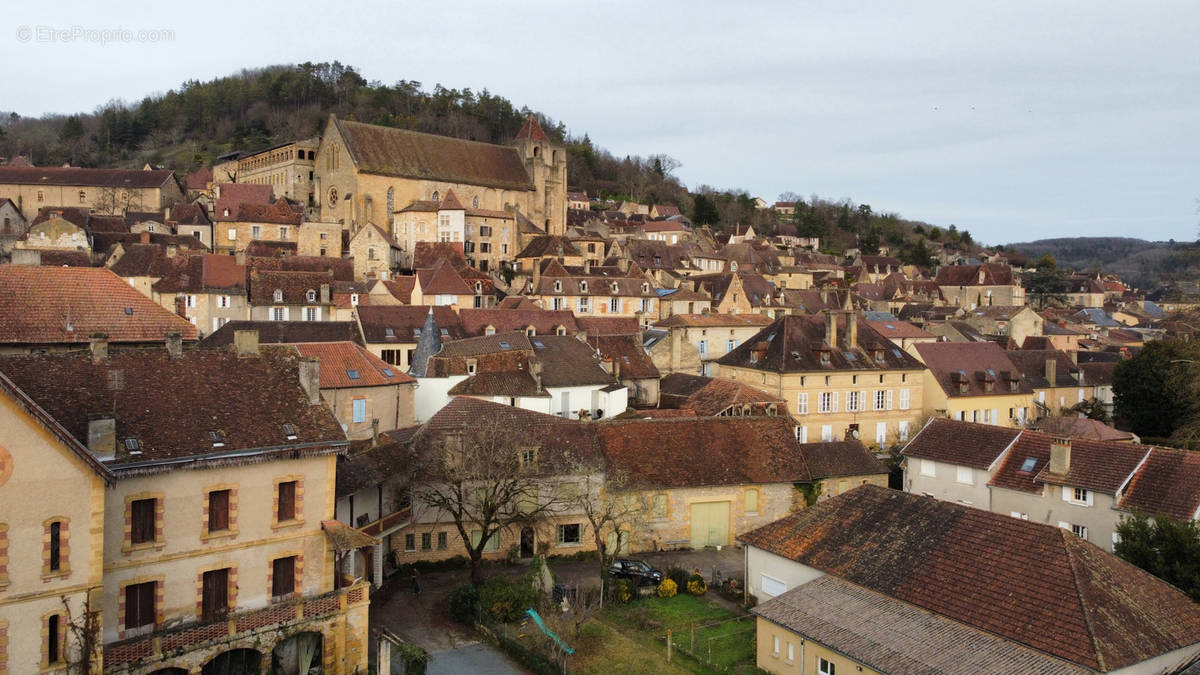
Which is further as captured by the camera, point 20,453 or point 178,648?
point 178,648

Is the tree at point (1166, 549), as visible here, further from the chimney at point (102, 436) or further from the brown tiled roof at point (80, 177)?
the brown tiled roof at point (80, 177)

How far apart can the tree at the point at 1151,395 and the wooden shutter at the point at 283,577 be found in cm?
4172

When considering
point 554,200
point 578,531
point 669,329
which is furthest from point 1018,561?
point 554,200

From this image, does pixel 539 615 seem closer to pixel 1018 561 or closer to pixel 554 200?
pixel 1018 561

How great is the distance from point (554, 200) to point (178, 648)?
266ft

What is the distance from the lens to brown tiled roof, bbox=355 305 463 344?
159 ft

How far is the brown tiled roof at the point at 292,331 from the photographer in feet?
141

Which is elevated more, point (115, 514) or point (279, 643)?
point (115, 514)

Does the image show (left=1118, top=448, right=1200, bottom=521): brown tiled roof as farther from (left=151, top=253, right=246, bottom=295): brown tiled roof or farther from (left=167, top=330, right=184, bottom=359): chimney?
(left=151, top=253, right=246, bottom=295): brown tiled roof

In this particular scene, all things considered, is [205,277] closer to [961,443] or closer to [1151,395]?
[961,443]

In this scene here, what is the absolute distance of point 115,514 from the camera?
18.3m

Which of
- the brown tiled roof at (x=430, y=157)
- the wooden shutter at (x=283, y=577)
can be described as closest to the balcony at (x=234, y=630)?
the wooden shutter at (x=283, y=577)

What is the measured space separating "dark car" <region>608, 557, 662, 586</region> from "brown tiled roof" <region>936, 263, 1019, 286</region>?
81.3m

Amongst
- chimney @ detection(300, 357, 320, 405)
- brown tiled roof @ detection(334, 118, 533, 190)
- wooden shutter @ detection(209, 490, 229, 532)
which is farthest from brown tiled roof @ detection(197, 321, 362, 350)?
brown tiled roof @ detection(334, 118, 533, 190)
